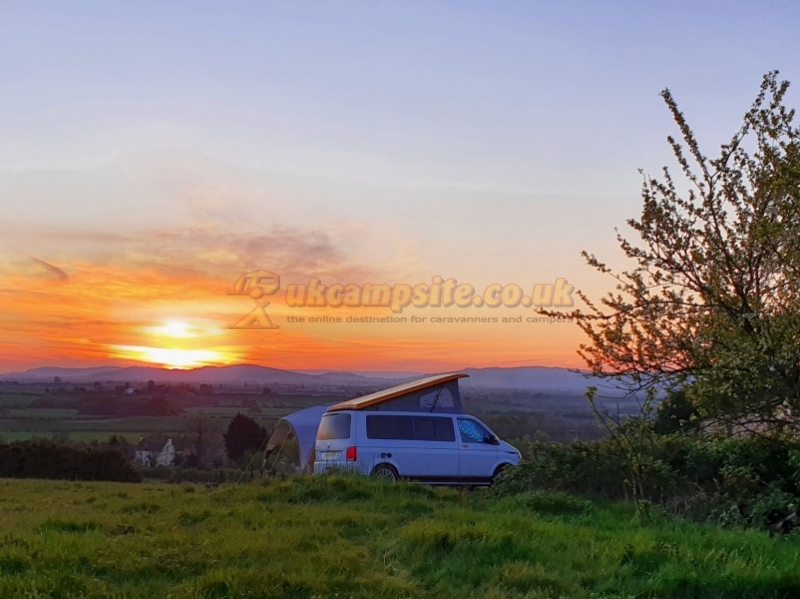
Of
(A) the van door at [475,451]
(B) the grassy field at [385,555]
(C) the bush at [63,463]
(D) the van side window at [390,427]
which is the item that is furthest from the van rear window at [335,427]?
(C) the bush at [63,463]

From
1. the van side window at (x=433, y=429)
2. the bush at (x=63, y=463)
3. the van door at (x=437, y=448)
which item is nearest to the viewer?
the van door at (x=437, y=448)

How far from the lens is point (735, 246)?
26.5 ft

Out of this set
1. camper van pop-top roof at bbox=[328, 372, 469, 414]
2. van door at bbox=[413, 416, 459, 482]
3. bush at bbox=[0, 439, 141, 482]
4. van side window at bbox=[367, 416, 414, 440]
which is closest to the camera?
van side window at bbox=[367, 416, 414, 440]

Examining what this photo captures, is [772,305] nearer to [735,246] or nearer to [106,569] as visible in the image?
[735,246]

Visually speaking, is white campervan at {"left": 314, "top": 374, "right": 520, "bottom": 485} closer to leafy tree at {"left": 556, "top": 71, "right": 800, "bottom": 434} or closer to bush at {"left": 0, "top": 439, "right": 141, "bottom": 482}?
leafy tree at {"left": 556, "top": 71, "right": 800, "bottom": 434}

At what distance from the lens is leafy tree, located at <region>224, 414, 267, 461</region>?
98.8 ft

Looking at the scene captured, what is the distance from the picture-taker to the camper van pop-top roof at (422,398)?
15.3 metres

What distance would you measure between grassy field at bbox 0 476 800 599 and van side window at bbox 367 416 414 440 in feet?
17.6

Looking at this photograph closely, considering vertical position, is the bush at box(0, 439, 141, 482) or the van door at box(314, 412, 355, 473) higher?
the van door at box(314, 412, 355, 473)

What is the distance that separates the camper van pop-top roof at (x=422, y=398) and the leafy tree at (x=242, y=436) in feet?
50.0

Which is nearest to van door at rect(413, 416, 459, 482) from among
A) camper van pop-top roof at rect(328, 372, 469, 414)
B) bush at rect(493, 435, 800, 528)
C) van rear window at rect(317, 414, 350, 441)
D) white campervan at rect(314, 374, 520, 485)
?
white campervan at rect(314, 374, 520, 485)

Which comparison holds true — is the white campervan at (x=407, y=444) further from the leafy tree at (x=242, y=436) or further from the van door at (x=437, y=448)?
the leafy tree at (x=242, y=436)

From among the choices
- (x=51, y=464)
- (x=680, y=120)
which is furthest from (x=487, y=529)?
(x=51, y=464)

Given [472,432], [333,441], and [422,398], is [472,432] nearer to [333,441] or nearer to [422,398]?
[422,398]
